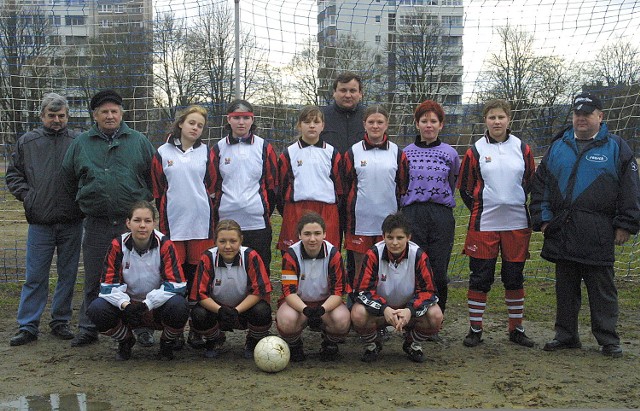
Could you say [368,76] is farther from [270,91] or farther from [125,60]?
[125,60]

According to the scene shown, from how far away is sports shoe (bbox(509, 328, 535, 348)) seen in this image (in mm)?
5296

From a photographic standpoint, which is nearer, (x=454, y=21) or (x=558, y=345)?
(x=558, y=345)

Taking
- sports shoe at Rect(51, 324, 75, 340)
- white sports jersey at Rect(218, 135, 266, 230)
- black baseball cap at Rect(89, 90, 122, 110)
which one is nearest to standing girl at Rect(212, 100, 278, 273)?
white sports jersey at Rect(218, 135, 266, 230)

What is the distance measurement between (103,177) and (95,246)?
563 mm

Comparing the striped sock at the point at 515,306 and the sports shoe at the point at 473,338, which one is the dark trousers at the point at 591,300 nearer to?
the striped sock at the point at 515,306

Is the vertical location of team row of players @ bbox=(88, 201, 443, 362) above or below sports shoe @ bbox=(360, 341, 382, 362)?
above

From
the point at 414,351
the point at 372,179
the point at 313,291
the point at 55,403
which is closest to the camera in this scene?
the point at 55,403

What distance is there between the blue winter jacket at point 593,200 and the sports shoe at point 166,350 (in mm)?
2927

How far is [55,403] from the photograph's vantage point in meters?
4.01

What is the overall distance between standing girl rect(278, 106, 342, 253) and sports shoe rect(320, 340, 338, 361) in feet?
2.82

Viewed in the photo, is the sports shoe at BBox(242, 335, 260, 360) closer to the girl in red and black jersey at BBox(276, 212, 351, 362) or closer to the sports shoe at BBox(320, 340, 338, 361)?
the girl in red and black jersey at BBox(276, 212, 351, 362)

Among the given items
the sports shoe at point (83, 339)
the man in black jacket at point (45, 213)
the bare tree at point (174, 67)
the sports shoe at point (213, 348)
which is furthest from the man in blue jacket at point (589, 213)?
the bare tree at point (174, 67)

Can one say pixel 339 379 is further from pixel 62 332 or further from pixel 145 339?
pixel 62 332

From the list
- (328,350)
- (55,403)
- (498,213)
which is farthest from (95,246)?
(498,213)
